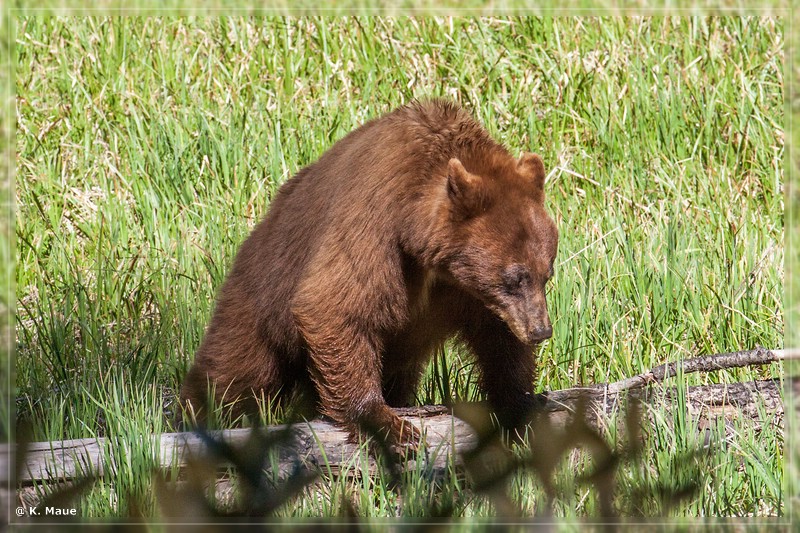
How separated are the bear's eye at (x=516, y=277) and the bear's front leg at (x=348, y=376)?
565mm

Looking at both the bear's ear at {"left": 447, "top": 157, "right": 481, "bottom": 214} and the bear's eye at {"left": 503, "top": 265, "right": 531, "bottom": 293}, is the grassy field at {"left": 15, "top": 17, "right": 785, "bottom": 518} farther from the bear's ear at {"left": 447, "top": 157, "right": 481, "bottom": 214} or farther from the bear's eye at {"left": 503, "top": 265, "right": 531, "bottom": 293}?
the bear's ear at {"left": 447, "top": 157, "right": 481, "bottom": 214}

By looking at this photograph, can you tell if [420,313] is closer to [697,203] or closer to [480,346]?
[480,346]

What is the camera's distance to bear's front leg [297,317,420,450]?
348 cm

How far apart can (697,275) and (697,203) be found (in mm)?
1112

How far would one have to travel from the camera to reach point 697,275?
15.3 feet

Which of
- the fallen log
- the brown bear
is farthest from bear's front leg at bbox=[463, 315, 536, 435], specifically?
the fallen log

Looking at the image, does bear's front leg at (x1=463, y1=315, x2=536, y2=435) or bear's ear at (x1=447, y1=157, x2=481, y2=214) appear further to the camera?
bear's front leg at (x1=463, y1=315, x2=536, y2=435)

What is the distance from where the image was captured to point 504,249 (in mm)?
3354

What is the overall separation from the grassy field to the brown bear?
335mm

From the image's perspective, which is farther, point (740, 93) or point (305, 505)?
point (740, 93)

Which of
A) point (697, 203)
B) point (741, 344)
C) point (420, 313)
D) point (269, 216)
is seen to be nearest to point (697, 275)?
point (741, 344)

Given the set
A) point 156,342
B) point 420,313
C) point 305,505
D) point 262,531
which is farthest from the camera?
point 156,342

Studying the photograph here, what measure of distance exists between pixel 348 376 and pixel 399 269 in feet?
1.41

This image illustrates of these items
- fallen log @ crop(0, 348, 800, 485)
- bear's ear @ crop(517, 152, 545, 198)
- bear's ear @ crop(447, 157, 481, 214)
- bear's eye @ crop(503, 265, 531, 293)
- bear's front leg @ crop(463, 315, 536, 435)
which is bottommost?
fallen log @ crop(0, 348, 800, 485)
